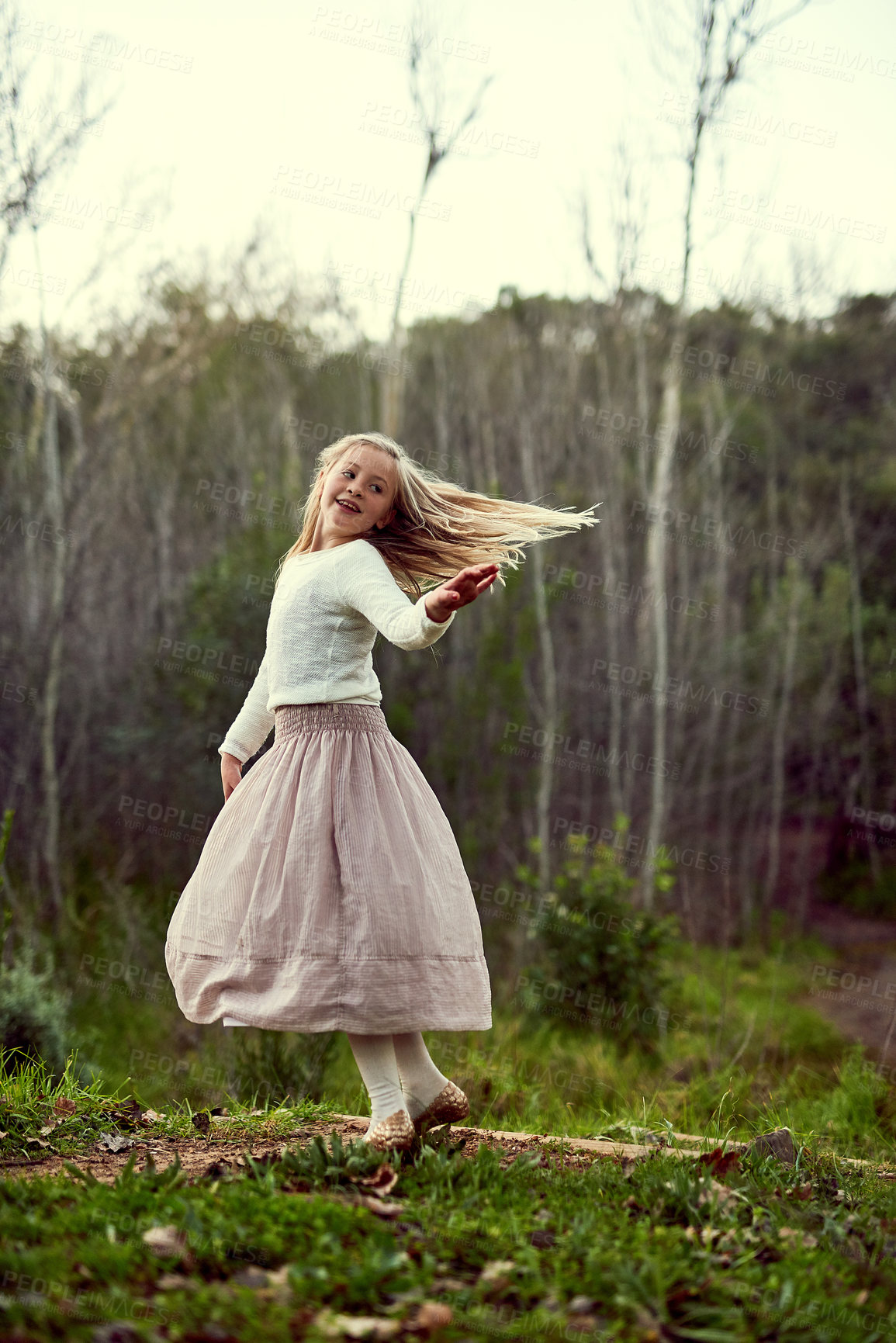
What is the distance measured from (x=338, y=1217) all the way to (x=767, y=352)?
14278 millimetres

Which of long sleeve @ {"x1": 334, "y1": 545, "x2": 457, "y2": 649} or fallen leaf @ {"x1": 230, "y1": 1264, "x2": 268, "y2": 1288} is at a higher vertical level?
long sleeve @ {"x1": 334, "y1": 545, "x2": 457, "y2": 649}

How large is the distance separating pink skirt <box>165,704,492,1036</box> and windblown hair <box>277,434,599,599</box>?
57cm

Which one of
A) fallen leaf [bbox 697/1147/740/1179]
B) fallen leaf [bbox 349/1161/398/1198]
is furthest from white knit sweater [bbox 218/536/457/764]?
fallen leaf [bbox 697/1147/740/1179]

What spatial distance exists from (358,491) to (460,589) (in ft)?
2.49

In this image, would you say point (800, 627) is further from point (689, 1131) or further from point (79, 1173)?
point (79, 1173)

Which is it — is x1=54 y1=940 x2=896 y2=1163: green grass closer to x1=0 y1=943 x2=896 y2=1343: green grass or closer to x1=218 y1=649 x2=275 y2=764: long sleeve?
x1=0 y1=943 x2=896 y2=1343: green grass

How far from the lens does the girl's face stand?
131 inches

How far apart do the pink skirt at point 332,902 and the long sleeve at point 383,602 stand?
348 millimetres

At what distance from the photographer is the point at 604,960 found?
313 inches

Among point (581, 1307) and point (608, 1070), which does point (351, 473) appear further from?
point (608, 1070)

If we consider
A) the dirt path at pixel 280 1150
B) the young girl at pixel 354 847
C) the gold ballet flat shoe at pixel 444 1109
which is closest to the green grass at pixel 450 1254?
the gold ballet flat shoe at pixel 444 1109

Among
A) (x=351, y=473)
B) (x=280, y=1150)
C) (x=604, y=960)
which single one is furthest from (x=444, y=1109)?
(x=604, y=960)

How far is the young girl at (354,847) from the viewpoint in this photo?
9.37 feet

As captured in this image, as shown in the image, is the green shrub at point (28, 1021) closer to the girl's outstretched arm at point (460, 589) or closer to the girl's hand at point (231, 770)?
the girl's hand at point (231, 770)
